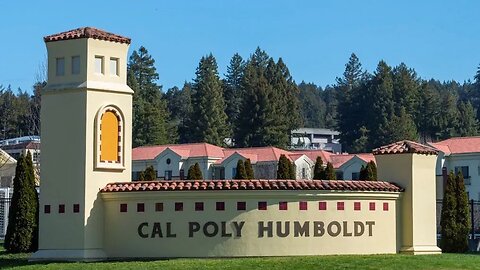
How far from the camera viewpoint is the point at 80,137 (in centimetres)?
2894

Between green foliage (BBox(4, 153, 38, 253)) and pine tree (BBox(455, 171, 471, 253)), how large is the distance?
1416 cm

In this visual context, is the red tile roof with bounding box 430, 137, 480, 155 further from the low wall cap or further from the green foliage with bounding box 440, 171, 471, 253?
the low wall cap

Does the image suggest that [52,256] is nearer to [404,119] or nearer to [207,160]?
[207,160]

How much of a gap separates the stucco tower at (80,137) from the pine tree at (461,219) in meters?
12.1

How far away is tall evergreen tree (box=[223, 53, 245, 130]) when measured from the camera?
5118 inches

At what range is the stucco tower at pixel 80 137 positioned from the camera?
2881cm

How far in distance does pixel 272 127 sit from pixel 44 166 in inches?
3128

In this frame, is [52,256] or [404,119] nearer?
[52,256]

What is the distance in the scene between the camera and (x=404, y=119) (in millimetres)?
113750

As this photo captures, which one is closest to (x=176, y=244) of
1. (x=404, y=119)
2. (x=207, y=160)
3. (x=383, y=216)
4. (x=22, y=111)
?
(x=383, y=216)

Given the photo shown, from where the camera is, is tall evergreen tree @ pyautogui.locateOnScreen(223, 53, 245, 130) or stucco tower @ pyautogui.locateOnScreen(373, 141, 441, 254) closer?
stucco tower @ pyautogui.locateOnScreen(373, 141, 441, 254)

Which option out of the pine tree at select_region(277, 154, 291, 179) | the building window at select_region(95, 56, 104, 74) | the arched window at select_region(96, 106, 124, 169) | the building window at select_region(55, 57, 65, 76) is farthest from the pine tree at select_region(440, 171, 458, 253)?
the building window at select_region(55, 57, 65, 76)

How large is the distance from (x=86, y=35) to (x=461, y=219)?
589 inches

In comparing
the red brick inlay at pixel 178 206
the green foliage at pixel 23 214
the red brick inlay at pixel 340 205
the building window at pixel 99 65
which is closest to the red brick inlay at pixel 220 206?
the red brick inlay at pixel 178 206
